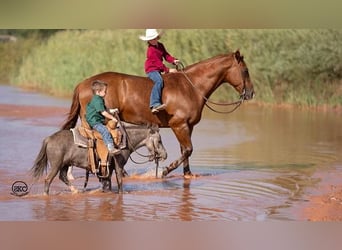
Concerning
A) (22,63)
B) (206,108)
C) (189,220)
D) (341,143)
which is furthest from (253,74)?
(22,63)

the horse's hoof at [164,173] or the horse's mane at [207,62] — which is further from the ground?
the horse's mane at [207,62]

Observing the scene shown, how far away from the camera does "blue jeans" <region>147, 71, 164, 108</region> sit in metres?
4.92

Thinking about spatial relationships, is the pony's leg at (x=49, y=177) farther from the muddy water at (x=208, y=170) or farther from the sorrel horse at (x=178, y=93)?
the sorrel horse at (x=178, y=93)

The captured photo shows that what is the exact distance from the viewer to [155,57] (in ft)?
16.3

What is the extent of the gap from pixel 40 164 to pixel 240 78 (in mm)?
1381

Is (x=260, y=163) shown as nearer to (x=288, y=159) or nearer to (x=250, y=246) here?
(x=288, y=159)

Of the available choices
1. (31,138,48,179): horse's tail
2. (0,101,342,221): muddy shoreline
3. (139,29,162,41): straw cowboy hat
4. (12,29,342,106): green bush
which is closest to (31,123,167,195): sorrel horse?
(31,138,48,179): horse's tail

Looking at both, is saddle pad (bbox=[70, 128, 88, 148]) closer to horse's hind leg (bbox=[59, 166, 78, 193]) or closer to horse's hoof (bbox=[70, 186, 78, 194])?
horse's hind leg (bbox=[59, 166, 78, 193])

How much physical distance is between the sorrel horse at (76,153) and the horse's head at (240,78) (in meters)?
0.59

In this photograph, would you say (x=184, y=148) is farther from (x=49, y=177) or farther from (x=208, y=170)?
(x=49, y=177)

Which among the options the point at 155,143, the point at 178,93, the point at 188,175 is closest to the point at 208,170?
the point at 188,175

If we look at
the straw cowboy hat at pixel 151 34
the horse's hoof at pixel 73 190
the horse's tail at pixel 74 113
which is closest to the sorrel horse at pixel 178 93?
the horse's tail at pixel 74 113

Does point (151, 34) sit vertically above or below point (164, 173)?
above

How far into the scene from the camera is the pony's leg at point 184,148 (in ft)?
16.3
